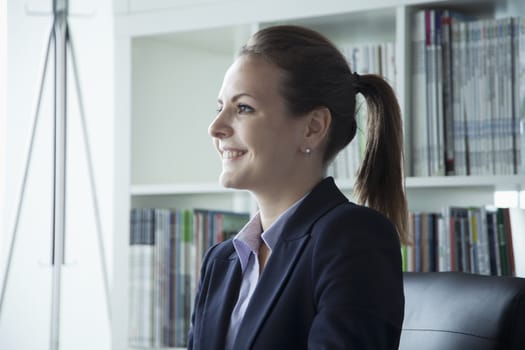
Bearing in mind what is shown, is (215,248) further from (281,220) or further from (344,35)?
(344,35)

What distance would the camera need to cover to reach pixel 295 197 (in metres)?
1.35

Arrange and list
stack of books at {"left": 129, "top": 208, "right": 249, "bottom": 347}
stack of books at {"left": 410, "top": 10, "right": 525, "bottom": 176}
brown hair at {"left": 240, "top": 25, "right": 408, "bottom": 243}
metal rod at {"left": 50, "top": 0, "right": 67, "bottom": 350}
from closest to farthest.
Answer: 1. brown hair at {"left": 240, "top": 25, "right": 408, "bottom": 243}
2. stack of books at {"left": 410, "top": 10, "right": 525, "bottom": 176}
3. stack of books at {"left": 129, "top": 208, "right": 249, "bottom": 347}
4. metal rod at {"left": 50, "top": 0, "right": 67, "bottom": 350}

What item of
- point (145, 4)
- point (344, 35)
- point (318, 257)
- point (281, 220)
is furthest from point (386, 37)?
point (318, 257)

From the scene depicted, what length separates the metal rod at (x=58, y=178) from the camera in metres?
2.64

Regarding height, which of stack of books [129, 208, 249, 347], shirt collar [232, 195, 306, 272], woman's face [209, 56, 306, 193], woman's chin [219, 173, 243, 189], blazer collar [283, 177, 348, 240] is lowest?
stack of books [129, 208, 249, 347]

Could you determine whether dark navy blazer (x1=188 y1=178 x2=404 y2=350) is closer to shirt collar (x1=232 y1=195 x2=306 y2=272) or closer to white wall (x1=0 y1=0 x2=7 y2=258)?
shirt collar (x1=232 y1=195 x2=306 y2=272)

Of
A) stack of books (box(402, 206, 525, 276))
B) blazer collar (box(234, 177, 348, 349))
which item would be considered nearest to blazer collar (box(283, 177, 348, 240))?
blazer collar (box(234, 177, 348, 349))

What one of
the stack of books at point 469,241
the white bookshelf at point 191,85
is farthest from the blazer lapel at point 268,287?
the white bookshelf at point 191,85

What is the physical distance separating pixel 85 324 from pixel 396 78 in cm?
168

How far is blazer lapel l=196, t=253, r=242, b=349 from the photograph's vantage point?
52.1 inches

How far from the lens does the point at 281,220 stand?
4.39 feet

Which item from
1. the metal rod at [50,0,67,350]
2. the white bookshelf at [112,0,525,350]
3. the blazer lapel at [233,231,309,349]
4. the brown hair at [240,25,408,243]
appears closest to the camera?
Answer: the blazer lapel at [233,231,309,349]

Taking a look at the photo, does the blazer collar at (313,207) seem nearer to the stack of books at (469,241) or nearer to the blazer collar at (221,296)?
the blazer collar at (221,296)

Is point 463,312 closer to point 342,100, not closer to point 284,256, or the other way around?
point 284,256
